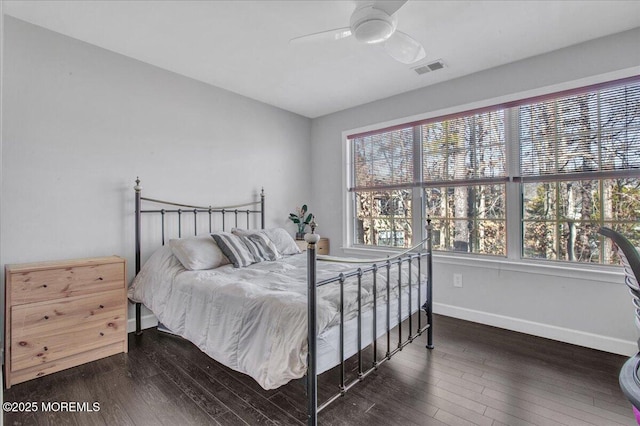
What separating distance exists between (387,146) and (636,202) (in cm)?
236

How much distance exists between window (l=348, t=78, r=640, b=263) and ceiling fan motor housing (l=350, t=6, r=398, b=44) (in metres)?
1.68

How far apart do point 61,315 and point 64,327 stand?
92mm

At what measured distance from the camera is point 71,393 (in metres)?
2.04

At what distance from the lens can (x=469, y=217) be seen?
11.2ft

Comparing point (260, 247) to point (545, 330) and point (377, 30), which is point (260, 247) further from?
point (545, 330)

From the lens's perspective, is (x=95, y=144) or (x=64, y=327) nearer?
(x=64, y=327)

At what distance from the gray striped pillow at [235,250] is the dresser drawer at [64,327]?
2.80 ft

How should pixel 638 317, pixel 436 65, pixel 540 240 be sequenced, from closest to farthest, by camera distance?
pixel 638 317, pixel 540 240, pixel 436 65

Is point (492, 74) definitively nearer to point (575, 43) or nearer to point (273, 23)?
point (575, 43)

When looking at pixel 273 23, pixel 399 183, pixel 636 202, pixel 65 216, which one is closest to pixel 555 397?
pixel 636 202

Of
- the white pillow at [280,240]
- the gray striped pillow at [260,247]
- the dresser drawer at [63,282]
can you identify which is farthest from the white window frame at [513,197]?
the dresser drawer at [63,282]

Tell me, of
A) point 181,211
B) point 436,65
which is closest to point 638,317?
point 436,65

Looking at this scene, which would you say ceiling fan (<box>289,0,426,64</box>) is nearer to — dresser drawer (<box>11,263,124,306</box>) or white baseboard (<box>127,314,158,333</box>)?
dresser drawer (<box>11,263,124,306</box>)

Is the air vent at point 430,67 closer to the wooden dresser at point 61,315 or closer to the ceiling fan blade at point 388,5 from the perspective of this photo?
the ceiling fan blade at point 388,5
